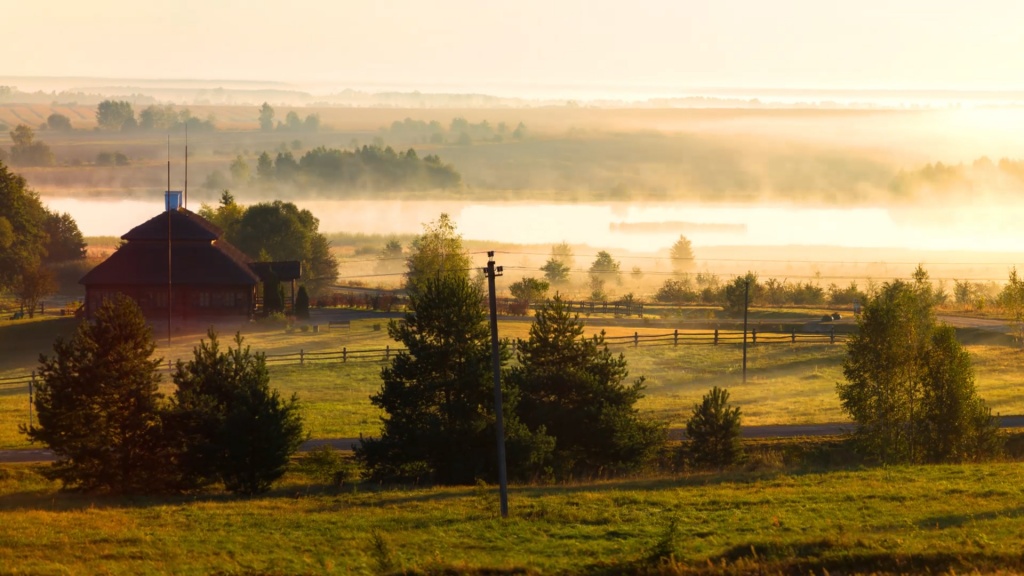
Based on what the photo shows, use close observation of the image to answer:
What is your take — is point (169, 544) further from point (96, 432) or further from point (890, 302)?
point (890, 302)

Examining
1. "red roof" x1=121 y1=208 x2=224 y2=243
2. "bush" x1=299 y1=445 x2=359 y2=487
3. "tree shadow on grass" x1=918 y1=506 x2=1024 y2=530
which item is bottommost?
"bush" x1=299 y1=445 x2=359 y2=487

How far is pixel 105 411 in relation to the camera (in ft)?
110

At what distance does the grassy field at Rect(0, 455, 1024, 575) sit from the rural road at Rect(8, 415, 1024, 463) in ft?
16.4

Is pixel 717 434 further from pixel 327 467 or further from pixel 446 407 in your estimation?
pixel 327 467

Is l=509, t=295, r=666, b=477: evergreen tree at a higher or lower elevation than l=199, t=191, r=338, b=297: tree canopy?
lower

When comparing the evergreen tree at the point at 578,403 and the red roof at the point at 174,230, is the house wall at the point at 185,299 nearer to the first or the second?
the red roof at the point at 174,230

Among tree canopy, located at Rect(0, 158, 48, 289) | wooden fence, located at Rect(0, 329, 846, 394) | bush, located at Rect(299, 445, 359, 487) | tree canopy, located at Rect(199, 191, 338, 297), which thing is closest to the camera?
bush, located at Rect(299, 445, 359, 487)

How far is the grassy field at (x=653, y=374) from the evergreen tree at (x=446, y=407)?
24.4 ft

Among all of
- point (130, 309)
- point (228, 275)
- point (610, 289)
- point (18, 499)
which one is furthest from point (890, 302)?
point (610, 289)

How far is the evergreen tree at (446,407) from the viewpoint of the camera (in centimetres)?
3528

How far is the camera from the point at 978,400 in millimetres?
39656

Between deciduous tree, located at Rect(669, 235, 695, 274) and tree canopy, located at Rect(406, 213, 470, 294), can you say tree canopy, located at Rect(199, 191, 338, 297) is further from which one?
deciduous tree, located at Rect(669, 235, 695, 274)

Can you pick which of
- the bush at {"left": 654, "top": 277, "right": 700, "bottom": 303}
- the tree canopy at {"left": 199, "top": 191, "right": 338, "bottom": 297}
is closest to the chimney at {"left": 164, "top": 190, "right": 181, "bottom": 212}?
the tree canopy at {"left": 199, "top": 191, "right": 338, "bottom": 297}

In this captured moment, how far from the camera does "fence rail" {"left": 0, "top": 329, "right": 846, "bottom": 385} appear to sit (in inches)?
2504
